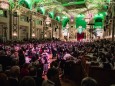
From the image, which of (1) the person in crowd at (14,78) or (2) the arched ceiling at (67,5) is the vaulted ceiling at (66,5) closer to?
(2) the arched ceiling at (67,5)

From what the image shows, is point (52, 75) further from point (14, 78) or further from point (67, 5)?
point (67, 5)

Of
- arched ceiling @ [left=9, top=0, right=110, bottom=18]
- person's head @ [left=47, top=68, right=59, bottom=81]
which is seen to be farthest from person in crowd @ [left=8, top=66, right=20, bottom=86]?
arched ceiling @ [left=9, top=0, right=110, bottom=18]

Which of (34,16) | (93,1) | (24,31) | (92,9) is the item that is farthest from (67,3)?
(24,31)

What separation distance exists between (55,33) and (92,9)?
1078 centimetres

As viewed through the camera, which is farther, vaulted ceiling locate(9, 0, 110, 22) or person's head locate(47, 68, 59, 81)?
vaulted ceiling locate(9, 0, 110, 22)

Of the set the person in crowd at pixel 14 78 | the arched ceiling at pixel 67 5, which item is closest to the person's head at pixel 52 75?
the person in crowd at pixel 14 78

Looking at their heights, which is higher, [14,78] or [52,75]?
[52,75]

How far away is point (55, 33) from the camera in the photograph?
157ft

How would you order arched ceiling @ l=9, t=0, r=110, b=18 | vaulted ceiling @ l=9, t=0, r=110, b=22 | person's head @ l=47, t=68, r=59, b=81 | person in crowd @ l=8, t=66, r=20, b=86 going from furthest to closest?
arched ceiling @ l=9, t=0, r=110, b=18
vaulted ceiling @ l=9, t=0, r=110, b=22
person in crowd @ l=8, t=66, r=20, b=86
person's head @ l=47, t=68, r=59, b=81

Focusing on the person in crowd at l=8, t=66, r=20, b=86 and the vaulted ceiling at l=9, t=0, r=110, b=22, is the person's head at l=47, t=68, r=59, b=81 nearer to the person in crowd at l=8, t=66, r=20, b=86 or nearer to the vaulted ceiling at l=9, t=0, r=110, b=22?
the person in crowd at l=8, t=66, r=20, b=86

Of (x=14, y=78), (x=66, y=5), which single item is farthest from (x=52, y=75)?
(x=66, y=5)

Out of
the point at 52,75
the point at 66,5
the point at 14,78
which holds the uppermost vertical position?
the point at 66,5

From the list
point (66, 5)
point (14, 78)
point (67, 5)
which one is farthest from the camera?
point (67, 5)

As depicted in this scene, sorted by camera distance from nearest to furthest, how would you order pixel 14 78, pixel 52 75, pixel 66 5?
pixel 52 75 → pixel 14 78 → pixel 66 5
